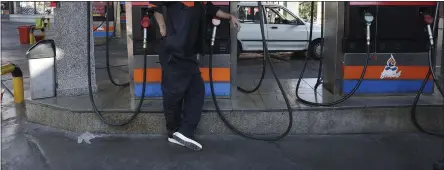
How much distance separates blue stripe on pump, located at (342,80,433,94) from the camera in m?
5.43

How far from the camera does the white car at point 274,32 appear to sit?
35.6 ft

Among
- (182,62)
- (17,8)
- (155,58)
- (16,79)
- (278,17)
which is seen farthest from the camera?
Answer: (17,8)

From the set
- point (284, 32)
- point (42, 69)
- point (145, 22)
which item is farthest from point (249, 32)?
point (145, 22)

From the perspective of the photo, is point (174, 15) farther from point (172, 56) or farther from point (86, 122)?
point (86, 122)

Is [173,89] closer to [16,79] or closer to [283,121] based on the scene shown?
[283,121]

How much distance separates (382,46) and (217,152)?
230 centimetres

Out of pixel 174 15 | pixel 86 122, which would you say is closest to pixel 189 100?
pixel 174 15

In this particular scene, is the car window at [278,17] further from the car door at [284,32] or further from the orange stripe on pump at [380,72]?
the orange stripe on pump at [380,72]

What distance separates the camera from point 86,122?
4887 millimetres

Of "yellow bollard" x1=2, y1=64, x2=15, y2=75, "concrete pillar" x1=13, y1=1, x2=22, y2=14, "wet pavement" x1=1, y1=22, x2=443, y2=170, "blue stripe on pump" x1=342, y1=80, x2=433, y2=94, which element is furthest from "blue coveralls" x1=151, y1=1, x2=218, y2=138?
"concrete pillar" x1=13, y1=1, x2=22, y2=14

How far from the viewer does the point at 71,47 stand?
18.2 ft

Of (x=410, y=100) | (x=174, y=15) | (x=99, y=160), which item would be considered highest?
(x=174, y=15)

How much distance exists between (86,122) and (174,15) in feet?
5.08

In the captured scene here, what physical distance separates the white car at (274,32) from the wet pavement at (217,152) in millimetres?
6146
